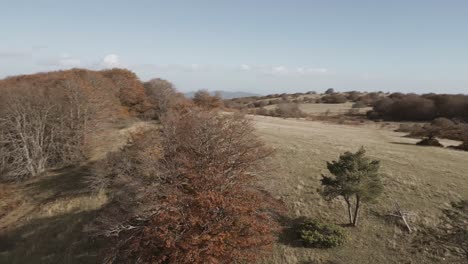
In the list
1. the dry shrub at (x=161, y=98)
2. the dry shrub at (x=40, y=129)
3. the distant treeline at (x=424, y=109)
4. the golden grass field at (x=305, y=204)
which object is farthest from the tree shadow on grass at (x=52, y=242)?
the distant treeline at (x=424, y=109)

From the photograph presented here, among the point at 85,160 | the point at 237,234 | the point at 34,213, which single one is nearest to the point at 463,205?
the point at 237,234

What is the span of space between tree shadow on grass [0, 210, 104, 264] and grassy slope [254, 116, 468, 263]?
48.9ft

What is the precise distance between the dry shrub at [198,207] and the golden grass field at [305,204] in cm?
564

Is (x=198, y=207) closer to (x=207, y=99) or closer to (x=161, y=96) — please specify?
(x=207, y=99)

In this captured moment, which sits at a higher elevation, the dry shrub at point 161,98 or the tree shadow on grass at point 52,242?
the dry shrub at point 161,98

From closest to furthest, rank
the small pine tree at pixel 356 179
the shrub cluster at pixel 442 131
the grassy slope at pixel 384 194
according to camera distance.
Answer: the grassy slope at pixel 384 194 → the small pine tree at pixel 356 179 → the shrub cluster at pixel 442 131

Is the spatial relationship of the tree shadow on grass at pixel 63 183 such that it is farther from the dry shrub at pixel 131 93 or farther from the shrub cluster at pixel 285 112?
the shrub cluster at pixel 285 112

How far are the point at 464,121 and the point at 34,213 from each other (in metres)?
79.0

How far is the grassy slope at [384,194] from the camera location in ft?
70.6

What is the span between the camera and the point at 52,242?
28234mm

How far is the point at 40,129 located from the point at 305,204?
34.8m

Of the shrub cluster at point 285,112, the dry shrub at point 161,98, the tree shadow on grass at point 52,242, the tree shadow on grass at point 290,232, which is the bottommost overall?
the tree shadow on grass at point 52,242

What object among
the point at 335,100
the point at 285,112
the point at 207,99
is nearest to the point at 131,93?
the point at 207,99

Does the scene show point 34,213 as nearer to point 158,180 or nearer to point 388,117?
point 158,180
